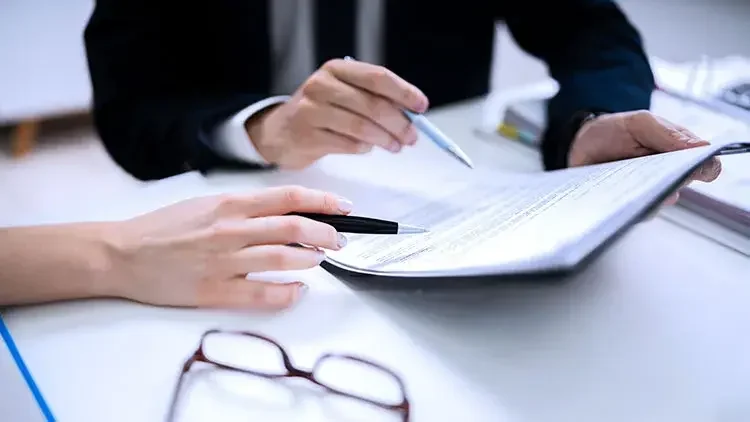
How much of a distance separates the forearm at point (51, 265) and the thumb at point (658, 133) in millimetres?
456

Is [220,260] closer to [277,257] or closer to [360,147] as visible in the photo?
[277,257]

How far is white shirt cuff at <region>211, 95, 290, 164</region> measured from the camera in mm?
690

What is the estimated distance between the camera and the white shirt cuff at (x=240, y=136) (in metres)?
0.69

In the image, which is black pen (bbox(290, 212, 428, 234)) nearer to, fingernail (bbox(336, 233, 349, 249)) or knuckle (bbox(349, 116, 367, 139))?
fingernail (bbox(336, 233, 349, 249))

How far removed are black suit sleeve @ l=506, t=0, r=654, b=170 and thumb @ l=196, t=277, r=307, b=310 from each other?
1.19 ft

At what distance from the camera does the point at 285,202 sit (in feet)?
1.58

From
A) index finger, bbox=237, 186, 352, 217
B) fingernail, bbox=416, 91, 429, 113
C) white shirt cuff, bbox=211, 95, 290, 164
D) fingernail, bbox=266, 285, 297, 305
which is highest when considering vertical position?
fingernail, bbox=416, 91, 429, 113

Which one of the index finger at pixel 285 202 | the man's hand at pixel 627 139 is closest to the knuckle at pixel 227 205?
the index finger at pixel 285 202

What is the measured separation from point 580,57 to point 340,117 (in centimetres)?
38

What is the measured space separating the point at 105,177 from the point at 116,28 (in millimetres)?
1191

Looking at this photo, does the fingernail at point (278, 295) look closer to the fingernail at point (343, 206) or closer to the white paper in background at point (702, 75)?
the fingernail at point (343, 206)

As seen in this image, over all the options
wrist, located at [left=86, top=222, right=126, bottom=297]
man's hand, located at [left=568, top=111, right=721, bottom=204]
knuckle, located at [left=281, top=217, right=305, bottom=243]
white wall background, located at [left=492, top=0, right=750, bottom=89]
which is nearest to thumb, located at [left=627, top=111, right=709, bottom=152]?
man's hand, located at [left=568, top=111, right=721, bottom=204]

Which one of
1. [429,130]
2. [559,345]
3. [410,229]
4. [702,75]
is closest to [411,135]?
[429,130]

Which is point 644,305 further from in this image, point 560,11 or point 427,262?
point 560,11
